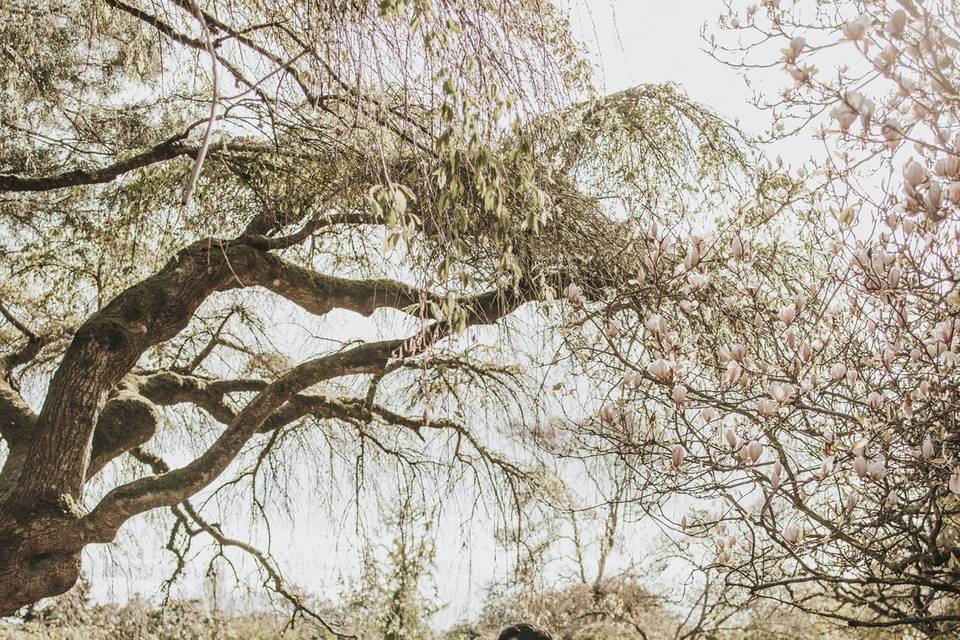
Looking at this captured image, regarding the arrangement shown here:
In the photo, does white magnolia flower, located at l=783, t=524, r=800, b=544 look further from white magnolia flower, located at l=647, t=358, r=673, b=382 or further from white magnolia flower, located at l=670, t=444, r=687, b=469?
white magnolia flower, located at l=647, t=358, r=673, b=382

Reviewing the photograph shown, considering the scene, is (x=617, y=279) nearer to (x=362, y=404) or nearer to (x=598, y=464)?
(x=598, y=464)

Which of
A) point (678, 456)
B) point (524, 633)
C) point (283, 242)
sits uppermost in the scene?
point (283, 242)

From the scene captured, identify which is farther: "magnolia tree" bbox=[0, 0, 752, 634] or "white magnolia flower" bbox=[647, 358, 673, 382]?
"white magnolia flower" bbox=[647, 358, 673, 382]

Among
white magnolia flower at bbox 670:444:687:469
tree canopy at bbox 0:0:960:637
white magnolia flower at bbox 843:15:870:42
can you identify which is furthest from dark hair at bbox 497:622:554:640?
white magnolia flower at bbox 843:15:870:42

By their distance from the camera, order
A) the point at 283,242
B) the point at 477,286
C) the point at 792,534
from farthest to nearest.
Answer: the point at 283,242 → the point at 477,286 → the point at 792,534

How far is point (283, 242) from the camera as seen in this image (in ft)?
13.3

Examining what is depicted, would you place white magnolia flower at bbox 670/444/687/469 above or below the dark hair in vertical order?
above

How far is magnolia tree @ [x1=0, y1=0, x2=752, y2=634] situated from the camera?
85.4 inches

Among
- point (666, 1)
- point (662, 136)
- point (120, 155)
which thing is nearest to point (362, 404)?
point (120, 155)

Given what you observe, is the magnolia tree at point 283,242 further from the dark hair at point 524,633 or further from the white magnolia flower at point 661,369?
the dark hair at point 524,633

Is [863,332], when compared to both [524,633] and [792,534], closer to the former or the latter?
[792,534]

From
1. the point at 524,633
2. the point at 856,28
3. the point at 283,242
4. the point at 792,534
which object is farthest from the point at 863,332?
the point at 283,242

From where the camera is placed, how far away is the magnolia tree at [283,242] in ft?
7.11

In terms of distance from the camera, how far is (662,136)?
3.80m
